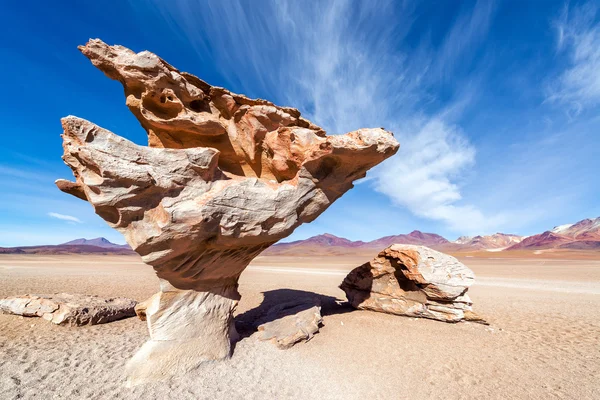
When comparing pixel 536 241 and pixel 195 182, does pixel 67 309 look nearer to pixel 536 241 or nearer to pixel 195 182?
pixel 195 182

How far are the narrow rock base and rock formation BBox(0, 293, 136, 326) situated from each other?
362cm

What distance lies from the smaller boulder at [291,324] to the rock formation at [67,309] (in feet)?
19.5

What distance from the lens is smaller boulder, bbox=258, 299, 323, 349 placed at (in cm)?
782

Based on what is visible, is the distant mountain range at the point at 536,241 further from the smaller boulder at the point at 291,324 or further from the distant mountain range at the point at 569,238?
the smaller boulder at the point at 291,324

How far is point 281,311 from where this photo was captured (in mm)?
9539

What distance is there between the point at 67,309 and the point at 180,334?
574 cm

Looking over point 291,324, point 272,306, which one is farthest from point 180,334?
point 272,306

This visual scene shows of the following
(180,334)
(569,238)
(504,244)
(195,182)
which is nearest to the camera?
(195,182)

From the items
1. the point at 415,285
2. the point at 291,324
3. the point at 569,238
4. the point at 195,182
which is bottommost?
the point at 291,324

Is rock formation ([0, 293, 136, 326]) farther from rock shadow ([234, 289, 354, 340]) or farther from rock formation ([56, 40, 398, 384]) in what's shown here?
rock shadow ([234, 289, 354, 340])

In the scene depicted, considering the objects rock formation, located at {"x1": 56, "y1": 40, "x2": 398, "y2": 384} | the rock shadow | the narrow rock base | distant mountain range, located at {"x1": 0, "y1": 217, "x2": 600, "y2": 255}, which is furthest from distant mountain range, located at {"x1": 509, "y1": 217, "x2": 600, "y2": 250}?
the narrow rock base

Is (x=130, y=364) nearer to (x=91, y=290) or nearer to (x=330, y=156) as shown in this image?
(x=330, y=156)

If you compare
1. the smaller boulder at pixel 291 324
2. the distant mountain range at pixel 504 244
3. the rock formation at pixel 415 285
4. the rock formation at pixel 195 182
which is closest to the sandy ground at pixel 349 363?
the smaller boulder at pixel 291 324

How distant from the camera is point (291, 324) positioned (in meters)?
8.48
